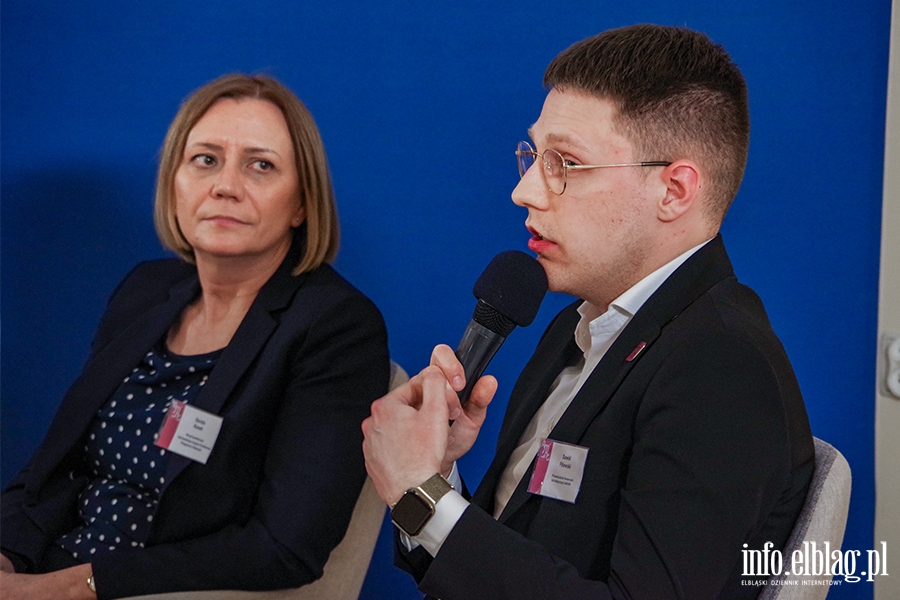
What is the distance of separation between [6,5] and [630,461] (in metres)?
2.55

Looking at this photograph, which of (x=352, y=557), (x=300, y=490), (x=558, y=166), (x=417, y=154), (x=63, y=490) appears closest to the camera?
(x=558, y=166)

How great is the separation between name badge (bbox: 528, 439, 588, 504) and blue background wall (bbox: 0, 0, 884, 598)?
3.94 feet

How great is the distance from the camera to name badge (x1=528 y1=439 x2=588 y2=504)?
129 cm

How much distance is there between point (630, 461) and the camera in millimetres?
1223

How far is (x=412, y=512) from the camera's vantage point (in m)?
1.22

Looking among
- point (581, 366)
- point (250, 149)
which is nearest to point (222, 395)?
point (250, 149)

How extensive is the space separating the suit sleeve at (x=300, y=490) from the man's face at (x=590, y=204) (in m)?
0.70

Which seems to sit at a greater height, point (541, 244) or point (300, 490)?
point (541, 244)

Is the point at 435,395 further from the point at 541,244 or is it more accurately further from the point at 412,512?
the point at 541,244

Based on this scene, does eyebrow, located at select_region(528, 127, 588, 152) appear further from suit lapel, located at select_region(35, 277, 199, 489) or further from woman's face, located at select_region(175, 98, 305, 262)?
suit lapel, located at select_region(35, 277, 199, 489)

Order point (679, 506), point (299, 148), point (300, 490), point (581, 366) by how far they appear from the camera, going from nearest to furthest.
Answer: point (679, 506)
point (581, 366)
point (300, 490)
point (299, 148)

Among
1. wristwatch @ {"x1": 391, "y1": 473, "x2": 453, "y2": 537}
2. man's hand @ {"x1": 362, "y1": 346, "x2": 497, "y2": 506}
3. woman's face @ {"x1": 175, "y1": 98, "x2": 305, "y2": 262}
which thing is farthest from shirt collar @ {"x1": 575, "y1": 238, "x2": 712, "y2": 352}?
woman's face @ {"x1": 175, "y1": 98, "x2": 305, "y2": 262}

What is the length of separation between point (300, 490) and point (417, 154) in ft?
3.65

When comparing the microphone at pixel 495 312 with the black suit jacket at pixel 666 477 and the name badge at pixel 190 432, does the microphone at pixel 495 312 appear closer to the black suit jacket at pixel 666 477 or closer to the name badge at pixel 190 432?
the black suit jacket at pixel 666 477
